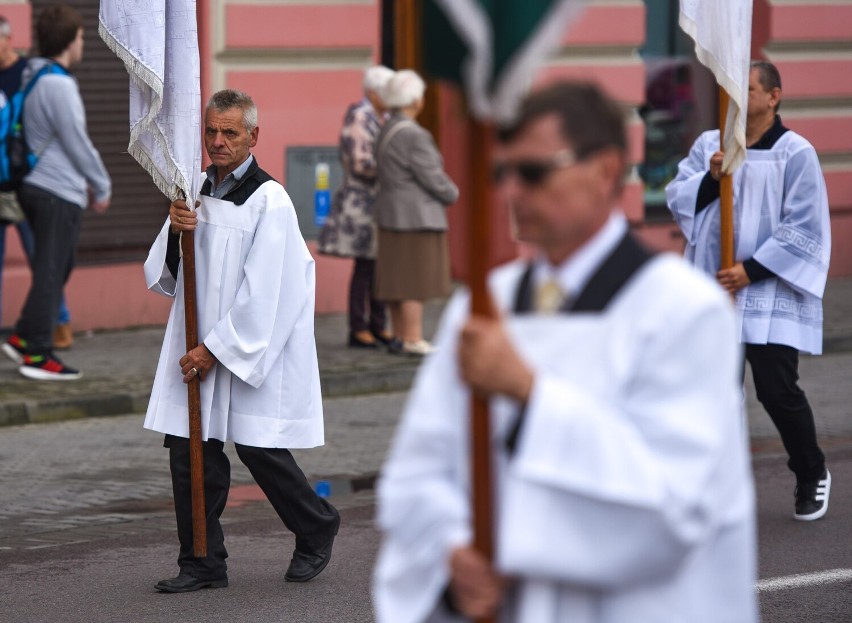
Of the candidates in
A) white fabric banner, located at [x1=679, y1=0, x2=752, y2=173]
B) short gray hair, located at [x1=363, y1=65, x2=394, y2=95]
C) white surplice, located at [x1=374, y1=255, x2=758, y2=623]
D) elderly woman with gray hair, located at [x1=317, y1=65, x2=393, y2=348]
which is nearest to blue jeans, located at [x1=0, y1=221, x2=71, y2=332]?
elderly woman with gray hair, located at [x1=317, y1=65, x2=393, y2=348]

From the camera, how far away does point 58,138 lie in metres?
10.1

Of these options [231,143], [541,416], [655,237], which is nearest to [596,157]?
[541,416]

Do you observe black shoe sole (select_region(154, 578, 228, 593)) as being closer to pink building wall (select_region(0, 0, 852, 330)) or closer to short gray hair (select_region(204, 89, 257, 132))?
short gray hair (select_region(204, 89, 257, 132))

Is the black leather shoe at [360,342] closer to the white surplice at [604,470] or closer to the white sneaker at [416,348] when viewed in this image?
the white sneaker at [416,348]

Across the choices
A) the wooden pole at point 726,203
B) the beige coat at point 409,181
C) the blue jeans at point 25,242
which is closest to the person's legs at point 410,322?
the beige coat at point 409,181

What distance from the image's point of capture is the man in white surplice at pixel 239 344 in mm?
5855

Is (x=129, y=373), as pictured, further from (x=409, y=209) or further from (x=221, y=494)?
(x=221, y=494)

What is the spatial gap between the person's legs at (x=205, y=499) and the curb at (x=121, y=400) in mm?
3522

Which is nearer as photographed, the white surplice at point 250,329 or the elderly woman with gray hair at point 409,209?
the white surplice at point 250,329

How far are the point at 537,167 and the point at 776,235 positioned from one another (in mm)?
4430

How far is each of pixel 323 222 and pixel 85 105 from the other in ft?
6.31

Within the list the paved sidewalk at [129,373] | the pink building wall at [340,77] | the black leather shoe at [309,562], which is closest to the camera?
the black leather shoe at [309,562]

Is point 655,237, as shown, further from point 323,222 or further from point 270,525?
point 270,525

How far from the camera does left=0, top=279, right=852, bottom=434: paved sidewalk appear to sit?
948 centimetres
